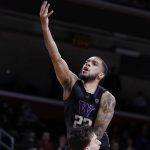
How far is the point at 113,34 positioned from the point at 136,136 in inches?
139

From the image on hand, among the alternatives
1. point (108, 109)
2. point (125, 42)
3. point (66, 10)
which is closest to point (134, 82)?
point (125, 42)

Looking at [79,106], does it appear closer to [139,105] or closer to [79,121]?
[79,121]

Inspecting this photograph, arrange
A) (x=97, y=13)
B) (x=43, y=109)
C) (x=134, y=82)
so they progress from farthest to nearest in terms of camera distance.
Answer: (x=134, y=82), (x=43, y=109), (x=97, y=13)

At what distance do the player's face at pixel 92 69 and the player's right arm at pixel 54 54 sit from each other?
17 centimetres

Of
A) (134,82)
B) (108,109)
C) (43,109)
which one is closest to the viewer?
(108,109)

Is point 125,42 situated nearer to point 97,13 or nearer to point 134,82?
point 134,82

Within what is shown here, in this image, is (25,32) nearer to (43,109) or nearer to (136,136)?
(43,109)

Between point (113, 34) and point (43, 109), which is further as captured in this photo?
point (113, 34)

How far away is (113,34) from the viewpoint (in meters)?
19.8

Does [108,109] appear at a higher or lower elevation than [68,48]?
higher

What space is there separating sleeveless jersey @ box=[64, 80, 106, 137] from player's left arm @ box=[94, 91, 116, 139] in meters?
0.07

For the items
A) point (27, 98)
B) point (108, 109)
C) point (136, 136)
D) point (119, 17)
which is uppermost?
point (108, 109)

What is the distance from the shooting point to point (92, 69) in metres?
6.65

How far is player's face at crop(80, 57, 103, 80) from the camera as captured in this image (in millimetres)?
6605
